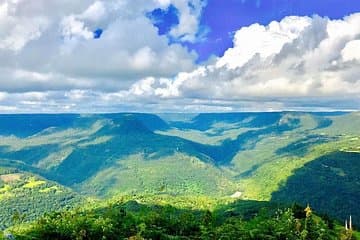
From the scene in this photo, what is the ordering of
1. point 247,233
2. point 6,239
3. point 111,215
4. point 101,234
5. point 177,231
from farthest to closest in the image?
point 111,215 → point 177,231 → point 247,233 → point 101,234 → point 6,239

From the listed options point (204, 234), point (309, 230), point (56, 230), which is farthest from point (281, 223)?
point (56, 230)

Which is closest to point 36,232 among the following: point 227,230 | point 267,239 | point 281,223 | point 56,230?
point 56,230

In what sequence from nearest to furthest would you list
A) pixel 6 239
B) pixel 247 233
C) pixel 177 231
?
1. pixel 6 239
2. pixel 247 233
3. pixel 177 231

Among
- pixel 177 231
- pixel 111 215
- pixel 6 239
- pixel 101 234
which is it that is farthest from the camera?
pixel 111 215

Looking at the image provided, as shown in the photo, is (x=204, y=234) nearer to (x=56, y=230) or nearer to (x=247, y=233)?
(x=247, y=233)

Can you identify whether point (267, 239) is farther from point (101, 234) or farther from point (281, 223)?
point (101, 234)

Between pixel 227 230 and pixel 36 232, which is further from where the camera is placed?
pixel 227 230

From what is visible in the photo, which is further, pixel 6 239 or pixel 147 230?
pixel 147 230
